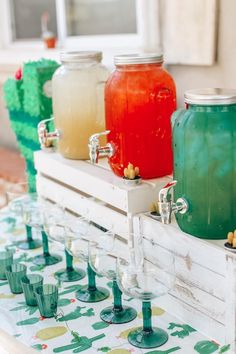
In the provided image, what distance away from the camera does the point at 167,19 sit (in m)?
1.53

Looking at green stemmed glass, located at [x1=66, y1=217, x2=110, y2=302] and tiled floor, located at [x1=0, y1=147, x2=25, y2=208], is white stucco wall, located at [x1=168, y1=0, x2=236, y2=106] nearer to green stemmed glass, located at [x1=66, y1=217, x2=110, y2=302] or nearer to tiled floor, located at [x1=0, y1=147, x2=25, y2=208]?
green stemmed glass, located at [x1=66, y1=217, x2=110, y2=302]

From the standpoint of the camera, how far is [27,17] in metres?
2.46

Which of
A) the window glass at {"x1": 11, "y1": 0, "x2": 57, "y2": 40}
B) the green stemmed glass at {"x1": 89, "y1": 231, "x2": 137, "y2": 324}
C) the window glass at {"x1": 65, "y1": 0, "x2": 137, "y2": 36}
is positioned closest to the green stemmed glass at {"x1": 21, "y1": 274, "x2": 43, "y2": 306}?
the green stemmed glass at {"x1": 89, "y1": 231, "x2": 137, "y2": 324}

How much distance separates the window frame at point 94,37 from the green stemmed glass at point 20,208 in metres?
0.51

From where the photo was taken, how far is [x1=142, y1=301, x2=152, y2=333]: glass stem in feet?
3.04

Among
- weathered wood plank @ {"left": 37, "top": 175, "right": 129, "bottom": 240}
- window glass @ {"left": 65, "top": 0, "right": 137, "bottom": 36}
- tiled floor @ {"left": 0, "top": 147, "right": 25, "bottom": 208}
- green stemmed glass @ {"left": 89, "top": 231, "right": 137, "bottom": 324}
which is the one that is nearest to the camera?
green stemmed glass @ {"left": 89, "top": 231, "right": 137, "bottom": 324}

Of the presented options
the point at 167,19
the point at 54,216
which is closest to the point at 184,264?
the point at 54,216

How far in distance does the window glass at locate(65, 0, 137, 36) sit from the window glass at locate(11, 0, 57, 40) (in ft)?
0.60

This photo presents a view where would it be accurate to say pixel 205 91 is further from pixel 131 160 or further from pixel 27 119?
pixel 27 119

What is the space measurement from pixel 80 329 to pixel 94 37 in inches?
51.8

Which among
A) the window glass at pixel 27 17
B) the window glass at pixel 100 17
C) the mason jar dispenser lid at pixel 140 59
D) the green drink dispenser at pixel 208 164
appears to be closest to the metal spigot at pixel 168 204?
the green drink dispenser at pixel 208 164

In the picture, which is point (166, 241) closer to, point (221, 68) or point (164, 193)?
point (164, 193)

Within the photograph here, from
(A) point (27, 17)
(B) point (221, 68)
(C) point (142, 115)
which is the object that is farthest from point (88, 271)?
(A) point (27, 17)

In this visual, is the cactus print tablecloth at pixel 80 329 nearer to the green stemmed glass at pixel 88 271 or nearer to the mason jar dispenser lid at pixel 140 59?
the green stemmed glass at pixel 88 271
